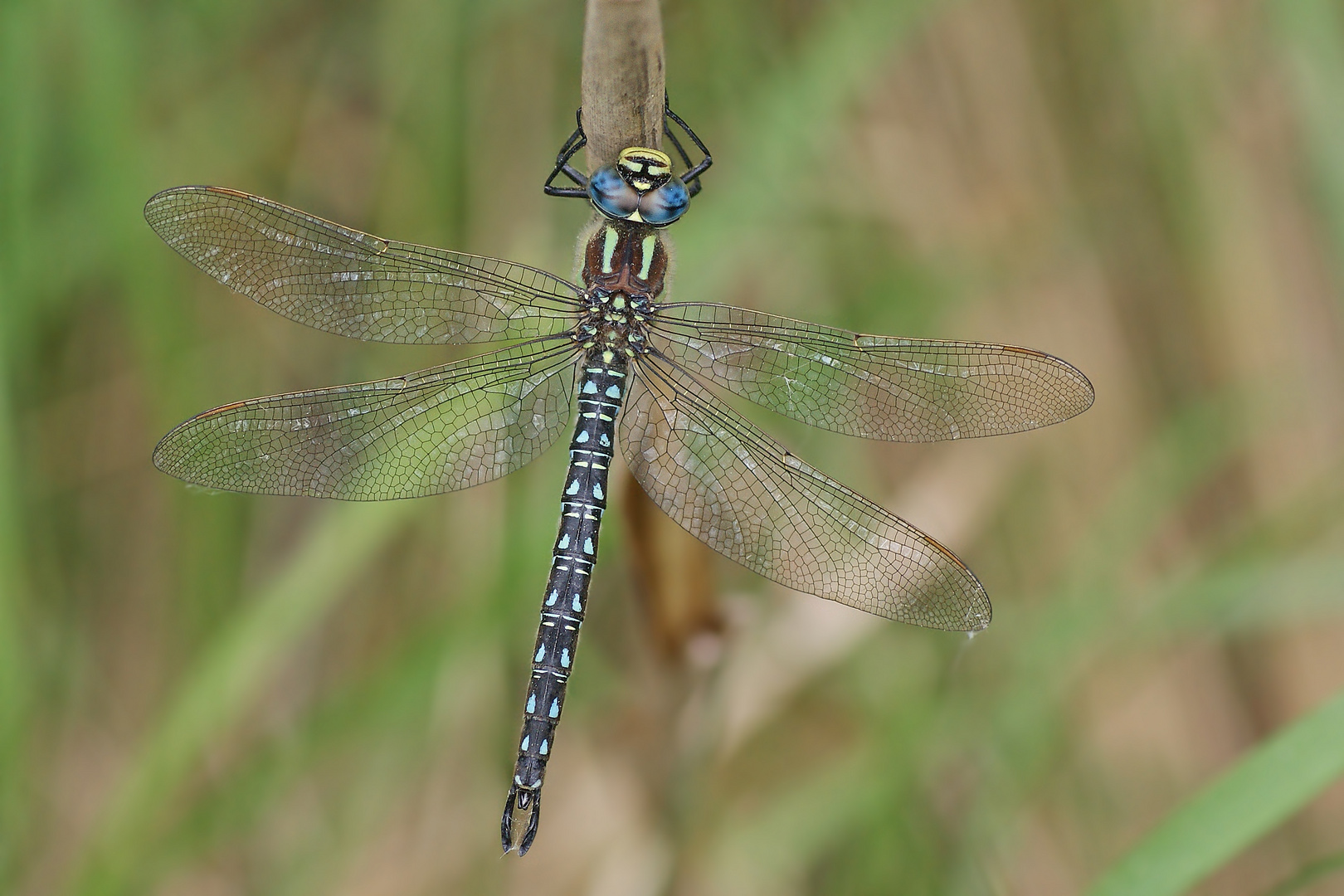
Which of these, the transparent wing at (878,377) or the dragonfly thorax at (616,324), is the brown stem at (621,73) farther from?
the dragonfly thorax at (616,324)

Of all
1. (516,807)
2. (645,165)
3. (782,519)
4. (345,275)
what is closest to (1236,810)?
(782,519)

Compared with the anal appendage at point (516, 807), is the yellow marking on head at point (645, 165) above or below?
above

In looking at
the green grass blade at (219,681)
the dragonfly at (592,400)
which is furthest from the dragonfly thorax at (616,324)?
the green grass blade at (219,681)

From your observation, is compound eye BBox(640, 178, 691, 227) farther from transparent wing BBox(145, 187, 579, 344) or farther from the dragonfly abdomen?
the dragonfly abdomen

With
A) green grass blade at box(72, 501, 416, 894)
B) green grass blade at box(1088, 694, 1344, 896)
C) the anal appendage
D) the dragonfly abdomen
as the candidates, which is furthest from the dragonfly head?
green grass blade at box(1088, 694, 1344, 896)

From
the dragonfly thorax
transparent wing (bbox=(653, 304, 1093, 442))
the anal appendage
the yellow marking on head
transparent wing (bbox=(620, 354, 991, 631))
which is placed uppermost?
the yellow marking on head

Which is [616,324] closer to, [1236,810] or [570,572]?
[570,572]
